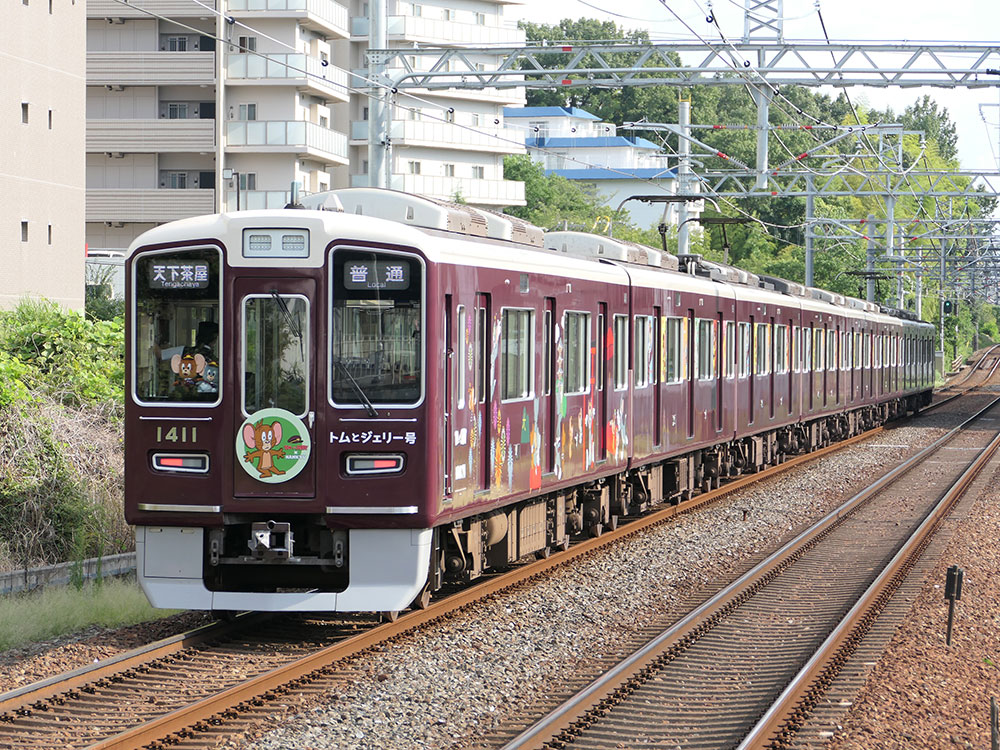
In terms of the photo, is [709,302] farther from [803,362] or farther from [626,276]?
[803,362]

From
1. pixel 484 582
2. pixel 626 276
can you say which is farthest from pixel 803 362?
pixel 484 582

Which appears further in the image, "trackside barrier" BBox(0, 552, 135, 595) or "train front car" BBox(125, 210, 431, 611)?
"trackside barrier" BBox(0, 552, 135, 595)

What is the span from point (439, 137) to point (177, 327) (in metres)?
42.2

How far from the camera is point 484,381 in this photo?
10594 mm

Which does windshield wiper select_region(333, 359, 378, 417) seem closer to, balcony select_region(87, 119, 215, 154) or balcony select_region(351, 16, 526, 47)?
balcony select_region(87, 119, 215, 154)

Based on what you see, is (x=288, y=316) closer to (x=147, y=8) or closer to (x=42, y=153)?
(x=42, y=153)

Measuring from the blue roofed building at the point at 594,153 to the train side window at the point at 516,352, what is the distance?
237ft

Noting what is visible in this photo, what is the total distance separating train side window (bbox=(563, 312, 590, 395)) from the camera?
41.6 feet

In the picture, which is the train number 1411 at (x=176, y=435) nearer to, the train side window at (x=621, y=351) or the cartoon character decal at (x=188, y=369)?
Result: the cartoon character decal at (x=188, y=369)

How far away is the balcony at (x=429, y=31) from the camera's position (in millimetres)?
47750

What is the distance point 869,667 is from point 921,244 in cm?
6147

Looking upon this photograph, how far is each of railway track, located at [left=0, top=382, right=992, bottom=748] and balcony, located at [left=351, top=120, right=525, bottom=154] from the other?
3839 centimetres

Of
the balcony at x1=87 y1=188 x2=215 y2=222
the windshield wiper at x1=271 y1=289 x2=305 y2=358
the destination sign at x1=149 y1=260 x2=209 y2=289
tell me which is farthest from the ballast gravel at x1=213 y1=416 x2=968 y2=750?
the balcony at x1=87 y1=188 x2=215 y2=222

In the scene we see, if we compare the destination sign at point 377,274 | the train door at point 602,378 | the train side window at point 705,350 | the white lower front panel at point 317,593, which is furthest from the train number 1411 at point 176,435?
the train side window at point 705,350
